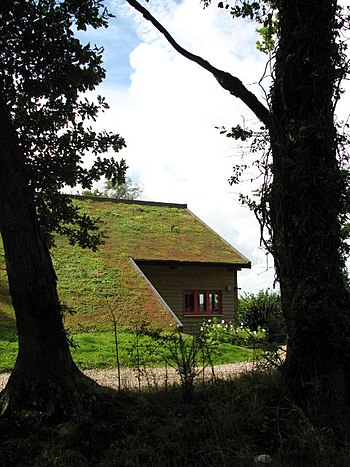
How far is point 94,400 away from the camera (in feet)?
18.1

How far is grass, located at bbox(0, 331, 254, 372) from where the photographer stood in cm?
1073

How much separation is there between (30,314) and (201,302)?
16.7 meters

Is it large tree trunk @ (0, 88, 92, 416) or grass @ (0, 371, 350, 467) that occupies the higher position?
large tree trunk @ (0, 88, 92, 416)

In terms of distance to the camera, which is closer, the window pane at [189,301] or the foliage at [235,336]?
the foliage at [235,336]

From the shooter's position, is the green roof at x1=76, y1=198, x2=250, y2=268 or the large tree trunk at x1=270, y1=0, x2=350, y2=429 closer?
the large tree trunk at x1=270, y1=0, x2=350, y2=429

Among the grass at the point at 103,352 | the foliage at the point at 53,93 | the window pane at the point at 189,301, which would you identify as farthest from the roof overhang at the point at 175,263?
the foliage at the point at 53,93

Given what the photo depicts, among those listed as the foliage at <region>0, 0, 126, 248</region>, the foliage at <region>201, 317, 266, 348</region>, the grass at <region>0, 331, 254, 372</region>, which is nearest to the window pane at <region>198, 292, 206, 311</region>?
the foliage at <region>201, 317, 266, 348</region>

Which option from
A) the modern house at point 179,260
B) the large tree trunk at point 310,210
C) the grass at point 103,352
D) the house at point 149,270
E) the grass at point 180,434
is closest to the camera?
the grass at point 180,434

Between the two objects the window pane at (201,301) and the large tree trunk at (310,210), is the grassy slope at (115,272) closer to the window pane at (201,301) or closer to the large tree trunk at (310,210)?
the window pane at (201,301)

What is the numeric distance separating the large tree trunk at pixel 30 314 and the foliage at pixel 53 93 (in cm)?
111

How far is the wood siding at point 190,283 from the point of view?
2075 centimetres

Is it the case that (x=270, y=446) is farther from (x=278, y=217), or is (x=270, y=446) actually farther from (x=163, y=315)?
(x=163, y=315)

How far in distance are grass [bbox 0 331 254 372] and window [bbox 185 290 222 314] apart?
23.4 feet

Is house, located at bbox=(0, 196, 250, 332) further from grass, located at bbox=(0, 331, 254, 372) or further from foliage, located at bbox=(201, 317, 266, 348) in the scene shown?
foliage, located at bbox=(201, 317, 266, 348)
